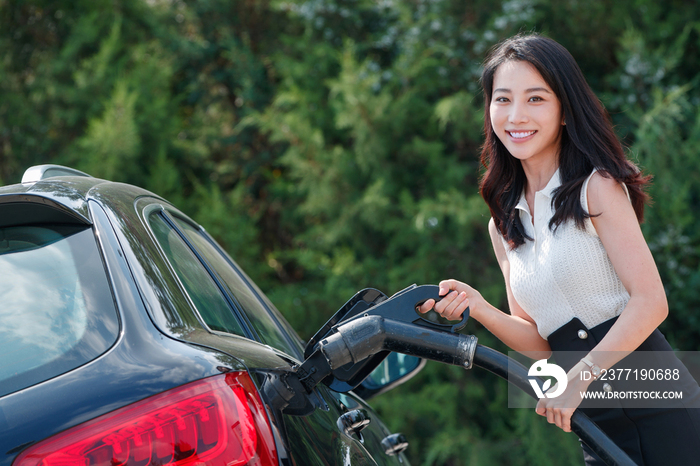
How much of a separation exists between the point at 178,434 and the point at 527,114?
4.57 feet

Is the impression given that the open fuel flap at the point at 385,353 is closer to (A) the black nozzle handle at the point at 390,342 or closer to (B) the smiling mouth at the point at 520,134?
(A) the black nozzle handle at the point at 390,342

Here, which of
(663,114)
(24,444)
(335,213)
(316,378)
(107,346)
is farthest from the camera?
(335,213)

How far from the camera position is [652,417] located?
5.65 ft

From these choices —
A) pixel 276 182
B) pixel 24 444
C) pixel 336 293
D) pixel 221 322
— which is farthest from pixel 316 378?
pixel 276 182

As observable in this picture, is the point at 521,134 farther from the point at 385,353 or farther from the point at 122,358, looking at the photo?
the point at 122,358

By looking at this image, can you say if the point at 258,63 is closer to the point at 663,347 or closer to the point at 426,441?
the point at 426,441

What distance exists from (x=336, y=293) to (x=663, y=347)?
387cm

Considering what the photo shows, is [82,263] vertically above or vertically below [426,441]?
above

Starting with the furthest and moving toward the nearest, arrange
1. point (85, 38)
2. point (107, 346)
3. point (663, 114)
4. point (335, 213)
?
1. point (85, 38)
2. point (335, 213)
3. point (663, 114)
4. point (107, 346)

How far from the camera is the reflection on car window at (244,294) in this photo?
6.09ft

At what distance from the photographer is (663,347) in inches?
70.5

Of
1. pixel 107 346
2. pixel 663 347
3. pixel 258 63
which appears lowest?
pixel 663 347

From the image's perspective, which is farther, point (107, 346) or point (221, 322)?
point (221, 322)

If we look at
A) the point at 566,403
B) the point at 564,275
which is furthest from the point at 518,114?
the point at 566,403
